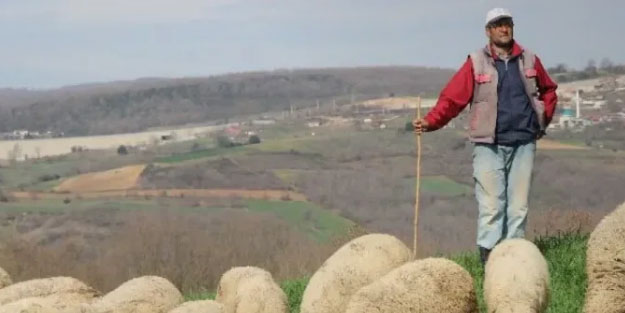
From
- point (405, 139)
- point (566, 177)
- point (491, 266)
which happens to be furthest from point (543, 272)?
point (405, 139)

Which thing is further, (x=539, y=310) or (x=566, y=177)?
(x=566, y=177)

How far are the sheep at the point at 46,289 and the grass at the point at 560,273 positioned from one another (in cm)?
233

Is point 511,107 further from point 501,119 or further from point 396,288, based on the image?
point 396,288

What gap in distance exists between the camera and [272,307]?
11008mm

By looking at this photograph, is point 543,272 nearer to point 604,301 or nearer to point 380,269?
point 604,301

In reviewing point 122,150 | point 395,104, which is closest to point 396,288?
point 395,104

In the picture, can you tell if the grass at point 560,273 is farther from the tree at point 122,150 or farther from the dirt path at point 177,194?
the tree at point 122,150

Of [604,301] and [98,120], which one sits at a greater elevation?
[604,301]

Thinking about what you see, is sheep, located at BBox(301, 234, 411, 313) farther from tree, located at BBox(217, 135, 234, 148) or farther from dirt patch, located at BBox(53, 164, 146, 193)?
tree, located at BBox(217, 135, 234, 148)

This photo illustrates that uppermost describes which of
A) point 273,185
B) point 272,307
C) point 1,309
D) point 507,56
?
point 507,56

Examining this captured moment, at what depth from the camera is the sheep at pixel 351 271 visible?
9.98m

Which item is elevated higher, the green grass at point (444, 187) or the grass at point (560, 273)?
the grass at point (560, 273)

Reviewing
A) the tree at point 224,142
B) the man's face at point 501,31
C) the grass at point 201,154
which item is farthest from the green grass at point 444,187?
the man's face at point 501,31

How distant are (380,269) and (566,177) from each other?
83.8 ft
